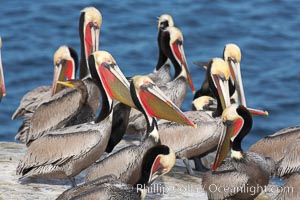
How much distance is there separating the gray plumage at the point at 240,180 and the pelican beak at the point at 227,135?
14 cm

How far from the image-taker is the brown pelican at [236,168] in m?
9.30

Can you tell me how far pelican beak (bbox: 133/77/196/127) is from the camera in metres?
9.67

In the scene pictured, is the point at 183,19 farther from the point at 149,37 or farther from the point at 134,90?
the point at 134,90

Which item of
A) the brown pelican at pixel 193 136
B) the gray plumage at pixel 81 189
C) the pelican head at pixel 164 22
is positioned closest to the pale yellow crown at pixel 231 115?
the brown pelican at pixel 193 136

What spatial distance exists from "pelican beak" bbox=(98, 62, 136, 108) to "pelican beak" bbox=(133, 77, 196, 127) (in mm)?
327

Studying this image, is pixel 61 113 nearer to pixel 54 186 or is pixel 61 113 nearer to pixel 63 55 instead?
pixel 54 186

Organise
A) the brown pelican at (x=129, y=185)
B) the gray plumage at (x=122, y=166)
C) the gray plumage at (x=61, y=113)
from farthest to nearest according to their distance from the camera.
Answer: the gray plumage at (x=61, y=113), the gray plumage at (x=122, y=166), the brown pelican at (x=129, y=185)

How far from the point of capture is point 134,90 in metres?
9.88

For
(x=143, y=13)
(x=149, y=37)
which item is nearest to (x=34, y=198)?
(x=149, y=37)

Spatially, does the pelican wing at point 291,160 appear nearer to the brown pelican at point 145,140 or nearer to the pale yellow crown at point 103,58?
the brown pelican at point 145,140

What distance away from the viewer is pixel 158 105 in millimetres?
9758

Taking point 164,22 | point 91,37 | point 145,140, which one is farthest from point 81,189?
point 164,22

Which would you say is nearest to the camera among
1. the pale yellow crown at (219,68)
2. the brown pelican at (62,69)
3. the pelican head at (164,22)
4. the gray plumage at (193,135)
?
the gray plumage at (193,135)

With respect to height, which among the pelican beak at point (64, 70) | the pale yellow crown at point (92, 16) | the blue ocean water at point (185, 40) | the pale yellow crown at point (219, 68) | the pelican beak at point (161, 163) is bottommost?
the blue ocean water at point (185, 40)
